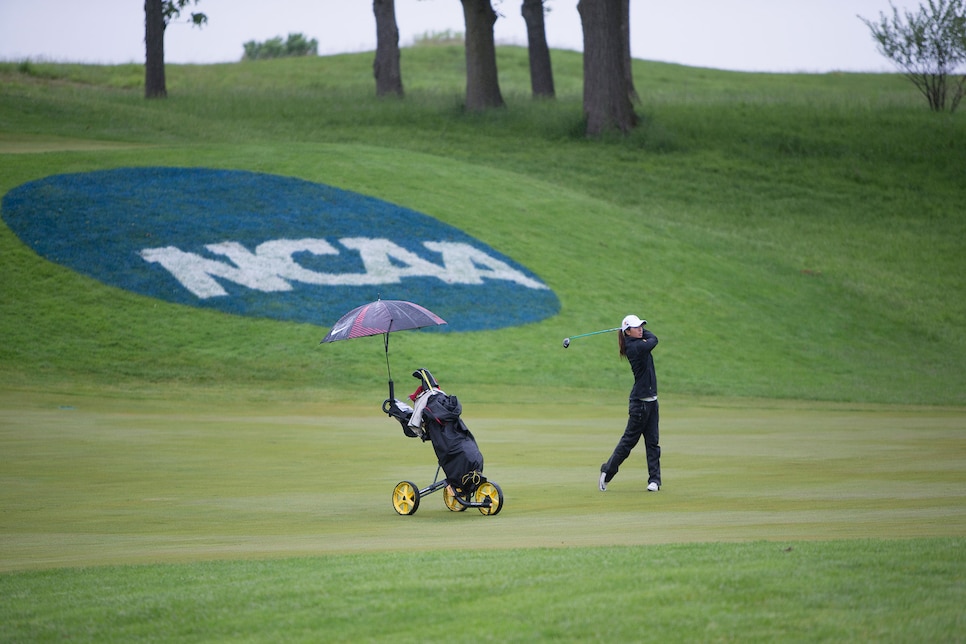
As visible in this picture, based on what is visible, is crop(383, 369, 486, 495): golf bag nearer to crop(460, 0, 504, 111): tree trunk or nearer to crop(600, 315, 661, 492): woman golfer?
crop(600, 315, 661, 492): woman golfer

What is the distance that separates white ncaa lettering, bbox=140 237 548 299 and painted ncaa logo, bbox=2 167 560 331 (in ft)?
0.14

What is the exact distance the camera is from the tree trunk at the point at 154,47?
5134 cm

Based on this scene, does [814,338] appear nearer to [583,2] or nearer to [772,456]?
[772,456]

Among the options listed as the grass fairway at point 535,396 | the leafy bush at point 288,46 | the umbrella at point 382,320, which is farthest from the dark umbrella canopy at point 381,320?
the leafy bush at point 288,46

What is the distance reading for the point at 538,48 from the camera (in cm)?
5966

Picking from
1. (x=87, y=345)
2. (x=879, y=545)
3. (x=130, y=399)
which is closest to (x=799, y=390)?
(x=130, y=399)

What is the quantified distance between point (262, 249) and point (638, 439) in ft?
69.8

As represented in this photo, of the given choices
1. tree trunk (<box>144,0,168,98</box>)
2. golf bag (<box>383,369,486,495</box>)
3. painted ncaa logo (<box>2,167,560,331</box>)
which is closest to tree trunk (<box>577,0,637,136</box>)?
painted ncaa logo (<box>2,167,560,331</box>)

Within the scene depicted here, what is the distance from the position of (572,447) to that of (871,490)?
665cm

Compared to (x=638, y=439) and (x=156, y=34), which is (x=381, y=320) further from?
(x=156, y=34)

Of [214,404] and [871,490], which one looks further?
[214,404]

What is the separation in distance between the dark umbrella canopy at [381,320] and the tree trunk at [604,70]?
36.5 meters

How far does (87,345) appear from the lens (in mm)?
28750

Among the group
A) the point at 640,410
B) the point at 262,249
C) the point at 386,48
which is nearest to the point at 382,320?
the point at 640,410
